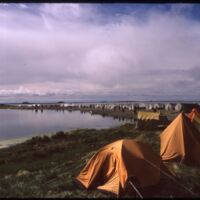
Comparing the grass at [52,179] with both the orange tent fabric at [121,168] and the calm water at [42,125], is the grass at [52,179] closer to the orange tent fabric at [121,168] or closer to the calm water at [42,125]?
the orange tent fabric at [121,168]

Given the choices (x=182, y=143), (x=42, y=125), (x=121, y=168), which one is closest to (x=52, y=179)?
(x=121, y=168)

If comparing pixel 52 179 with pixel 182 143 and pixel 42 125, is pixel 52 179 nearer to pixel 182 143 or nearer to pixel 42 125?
pixel 182 143

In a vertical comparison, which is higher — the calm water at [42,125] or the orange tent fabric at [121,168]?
the orange tent fabric at [121,168]

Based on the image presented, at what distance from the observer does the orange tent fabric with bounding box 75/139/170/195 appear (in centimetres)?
1083

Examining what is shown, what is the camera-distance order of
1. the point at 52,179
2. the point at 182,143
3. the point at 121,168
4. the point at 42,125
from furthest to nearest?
the point at 42,125 → the point at 182,143 → the point at 52,179 → the point at 121,168

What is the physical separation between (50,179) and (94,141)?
44.2 feet

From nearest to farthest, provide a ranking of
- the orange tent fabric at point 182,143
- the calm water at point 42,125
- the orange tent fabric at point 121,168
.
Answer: the orange tent fabric at point 121,168 < the orange tent fabric at point 182,143 < the calm water at point 42,125

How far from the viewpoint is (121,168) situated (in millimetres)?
10883

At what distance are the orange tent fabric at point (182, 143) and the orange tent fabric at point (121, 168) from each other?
376 centimetres

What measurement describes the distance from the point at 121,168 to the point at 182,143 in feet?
18.7

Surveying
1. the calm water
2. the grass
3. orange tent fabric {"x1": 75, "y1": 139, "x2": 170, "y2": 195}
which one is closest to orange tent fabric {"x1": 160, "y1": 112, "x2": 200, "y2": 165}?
the grass

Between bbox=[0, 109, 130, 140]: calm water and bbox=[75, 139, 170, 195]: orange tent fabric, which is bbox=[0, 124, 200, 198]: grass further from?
bbox=[0, 109, 130, 140]: calm water

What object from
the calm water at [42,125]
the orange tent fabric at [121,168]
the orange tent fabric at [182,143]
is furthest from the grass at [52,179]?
the calm water at [42,125]

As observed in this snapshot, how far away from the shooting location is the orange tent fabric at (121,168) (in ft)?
35.5
